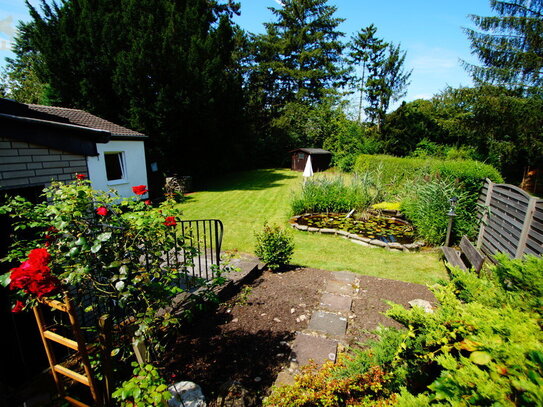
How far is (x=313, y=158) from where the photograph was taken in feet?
76.3

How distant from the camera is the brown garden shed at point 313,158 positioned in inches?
923

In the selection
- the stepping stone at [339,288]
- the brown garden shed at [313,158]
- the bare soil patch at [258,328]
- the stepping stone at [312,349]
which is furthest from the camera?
the brown garden shed at [313,158]

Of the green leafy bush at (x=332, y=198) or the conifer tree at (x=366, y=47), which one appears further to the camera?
the conifer tree at (x=366, y=47)

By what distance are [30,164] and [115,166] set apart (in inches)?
446

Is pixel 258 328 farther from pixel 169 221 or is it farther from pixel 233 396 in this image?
pixel 169 221

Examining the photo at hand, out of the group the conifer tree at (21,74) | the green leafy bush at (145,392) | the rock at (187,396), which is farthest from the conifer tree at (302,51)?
Answer: the green leafy bush at (145,392)

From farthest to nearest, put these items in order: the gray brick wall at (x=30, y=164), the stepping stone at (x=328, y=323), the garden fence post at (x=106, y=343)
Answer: the stepping stone at (x=328, y=323), the gray brick wall at (x=30, y=164), the garden fence post at (x=106, y=343)

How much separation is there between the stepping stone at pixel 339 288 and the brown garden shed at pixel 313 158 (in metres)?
18.7

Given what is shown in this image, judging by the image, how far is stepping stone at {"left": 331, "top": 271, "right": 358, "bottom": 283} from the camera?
5.35m

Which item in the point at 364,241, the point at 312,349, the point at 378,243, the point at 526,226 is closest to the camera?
the point at 312,349

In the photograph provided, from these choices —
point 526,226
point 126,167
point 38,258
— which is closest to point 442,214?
point 526,226

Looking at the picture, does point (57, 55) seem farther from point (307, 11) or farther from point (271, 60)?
point (307, 11)

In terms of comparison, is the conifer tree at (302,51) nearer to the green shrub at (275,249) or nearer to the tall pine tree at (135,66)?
the tall pine tree at (135,66)

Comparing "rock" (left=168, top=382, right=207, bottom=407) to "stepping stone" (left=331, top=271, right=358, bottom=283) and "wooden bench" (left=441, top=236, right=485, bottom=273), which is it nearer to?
"stepping stone" (left=331, top=271, right=358, bottom=283)
